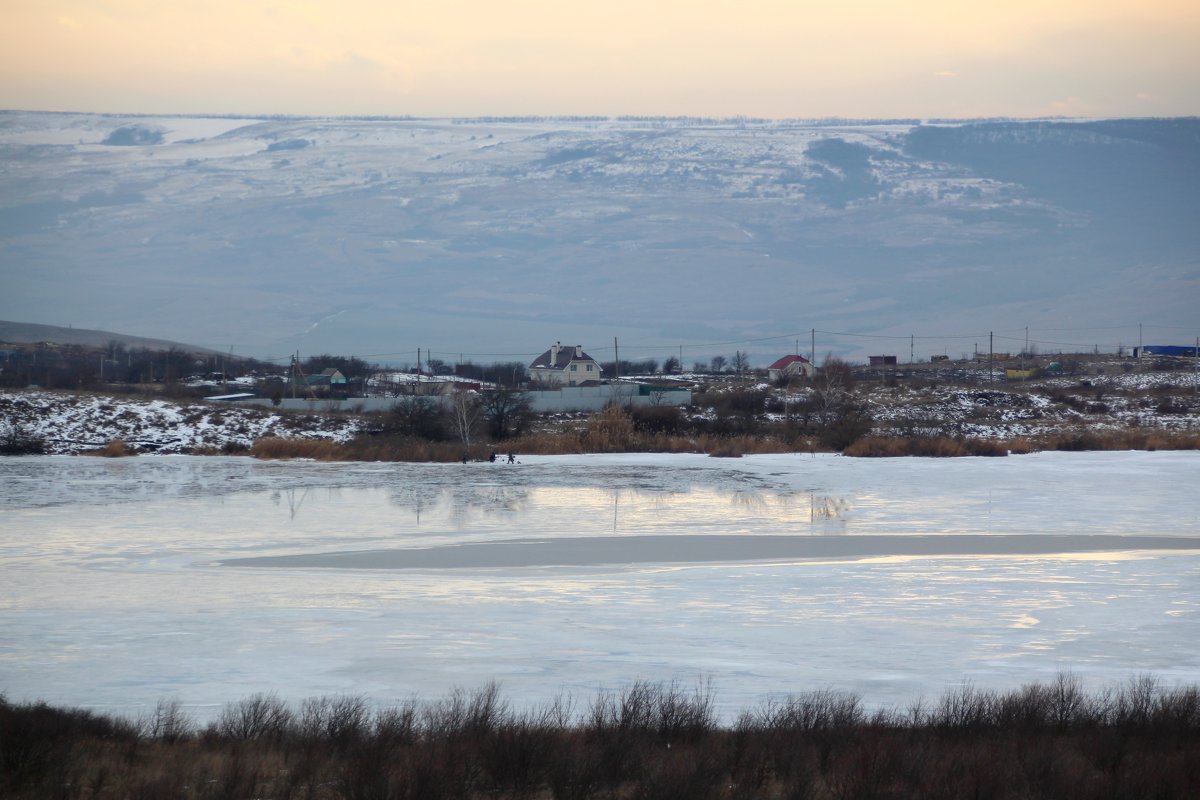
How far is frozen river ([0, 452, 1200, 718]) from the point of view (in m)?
9.29

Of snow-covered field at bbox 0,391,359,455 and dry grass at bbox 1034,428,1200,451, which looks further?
snow-covered field at bbox 0,391,359,455

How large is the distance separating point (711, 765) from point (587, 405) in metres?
46.9

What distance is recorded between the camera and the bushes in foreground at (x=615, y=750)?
22.7 ft

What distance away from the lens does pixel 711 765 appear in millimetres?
7188

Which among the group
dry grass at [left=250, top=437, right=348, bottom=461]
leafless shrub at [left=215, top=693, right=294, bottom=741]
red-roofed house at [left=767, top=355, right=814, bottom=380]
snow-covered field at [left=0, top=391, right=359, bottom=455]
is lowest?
leafless shrub at [left=215, top=693, right=294, bottom=741]

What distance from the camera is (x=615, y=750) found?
289 inches

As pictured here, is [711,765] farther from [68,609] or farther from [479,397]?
[479,397]

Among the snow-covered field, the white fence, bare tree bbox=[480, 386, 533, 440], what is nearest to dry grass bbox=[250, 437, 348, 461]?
the snow-covered field

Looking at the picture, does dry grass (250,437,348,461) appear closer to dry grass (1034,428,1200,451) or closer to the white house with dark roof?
dry grass (1034,428,1200,451)

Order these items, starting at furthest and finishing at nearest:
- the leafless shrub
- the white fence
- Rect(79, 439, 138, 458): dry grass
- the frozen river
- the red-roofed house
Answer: the red-roofed house, the white fence, Rect(79, 439, 138, 458): dry grass, the frozen river, the leafless shrub

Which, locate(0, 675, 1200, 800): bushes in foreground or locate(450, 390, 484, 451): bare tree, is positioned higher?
locate(450, 390, 484, 451): bare tree

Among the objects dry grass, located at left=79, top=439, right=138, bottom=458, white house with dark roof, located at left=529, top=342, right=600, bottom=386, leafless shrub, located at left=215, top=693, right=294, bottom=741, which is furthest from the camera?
white house with dark roof, located at left=529, top=342, right=600, bottom=386

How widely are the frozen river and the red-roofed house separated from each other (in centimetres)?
4152

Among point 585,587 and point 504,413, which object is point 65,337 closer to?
point 504,413
